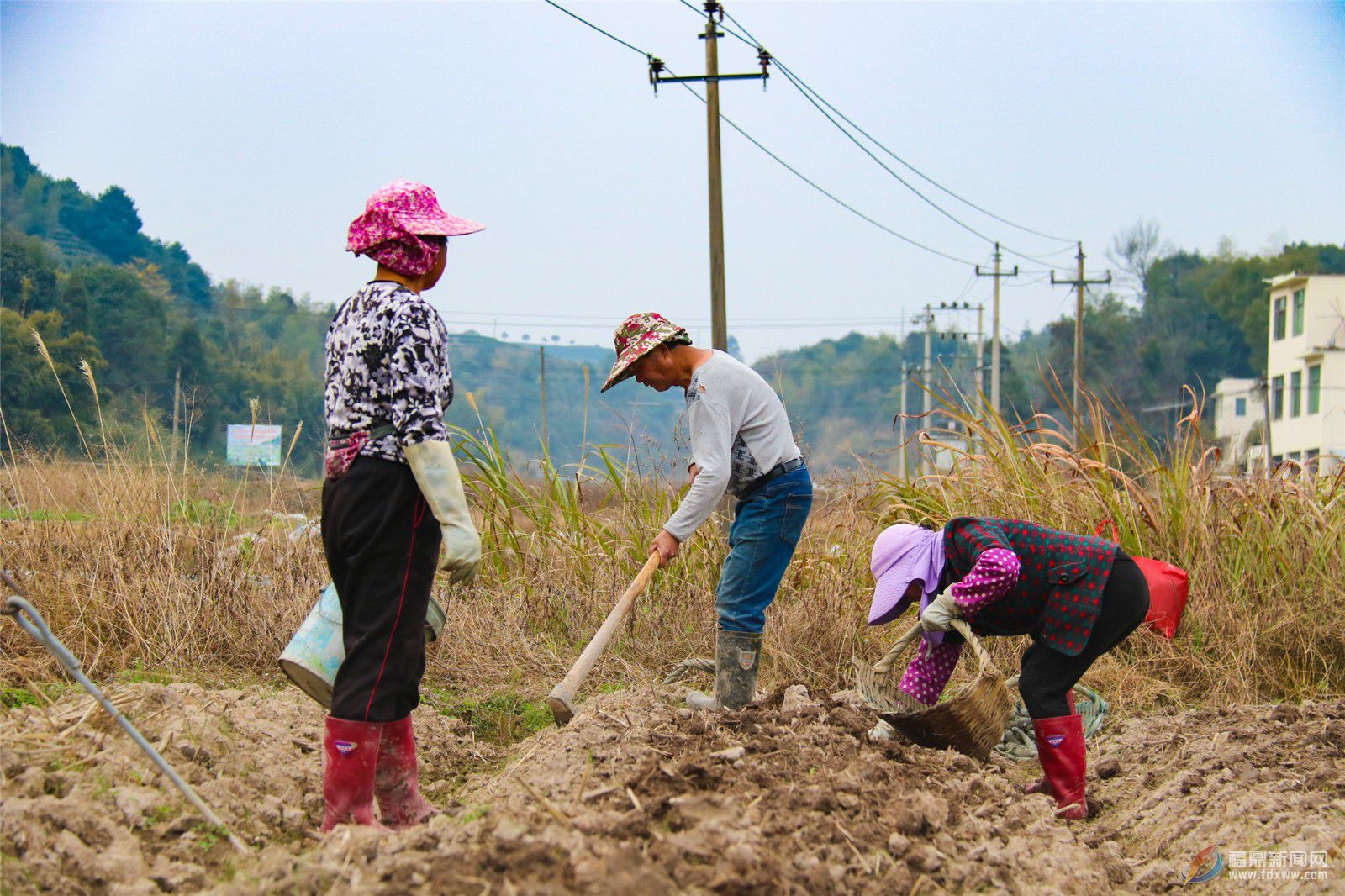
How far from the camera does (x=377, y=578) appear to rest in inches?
115

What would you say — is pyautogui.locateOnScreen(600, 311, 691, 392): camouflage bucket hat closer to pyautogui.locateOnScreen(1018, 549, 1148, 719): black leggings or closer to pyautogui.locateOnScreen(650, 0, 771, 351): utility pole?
pyautogui.locateOnScreen(1018, 549, 1148, 719): black leggings

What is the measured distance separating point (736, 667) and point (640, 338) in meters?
1.34

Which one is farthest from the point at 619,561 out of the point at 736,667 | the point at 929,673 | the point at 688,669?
the point at 929,673

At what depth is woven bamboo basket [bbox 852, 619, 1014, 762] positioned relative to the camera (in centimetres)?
367

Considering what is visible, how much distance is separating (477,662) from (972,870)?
325 centimetres

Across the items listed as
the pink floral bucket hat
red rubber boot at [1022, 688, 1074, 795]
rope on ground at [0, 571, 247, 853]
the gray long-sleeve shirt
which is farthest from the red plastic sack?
rope on ground at [0, 571, 247, 853]

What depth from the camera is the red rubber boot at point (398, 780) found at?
3129 mm

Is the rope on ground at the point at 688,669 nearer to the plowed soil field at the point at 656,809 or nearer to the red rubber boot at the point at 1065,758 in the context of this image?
the plowed soil field at the point at 656,809

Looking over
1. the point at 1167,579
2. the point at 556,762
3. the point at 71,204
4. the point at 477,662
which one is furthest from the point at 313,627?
the point at 71,204

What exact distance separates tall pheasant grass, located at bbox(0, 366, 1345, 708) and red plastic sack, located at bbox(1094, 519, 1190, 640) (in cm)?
16

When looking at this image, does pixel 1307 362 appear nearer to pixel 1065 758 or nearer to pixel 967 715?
pixel 1065 758

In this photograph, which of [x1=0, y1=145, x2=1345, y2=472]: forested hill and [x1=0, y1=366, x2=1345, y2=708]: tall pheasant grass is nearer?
[x1=0, y1=366, x2=1345, y2=708]: tall pheasant grass

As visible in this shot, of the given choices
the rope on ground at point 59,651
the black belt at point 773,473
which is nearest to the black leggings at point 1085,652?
the black belt at point 773,473

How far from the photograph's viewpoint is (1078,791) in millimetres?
3729
